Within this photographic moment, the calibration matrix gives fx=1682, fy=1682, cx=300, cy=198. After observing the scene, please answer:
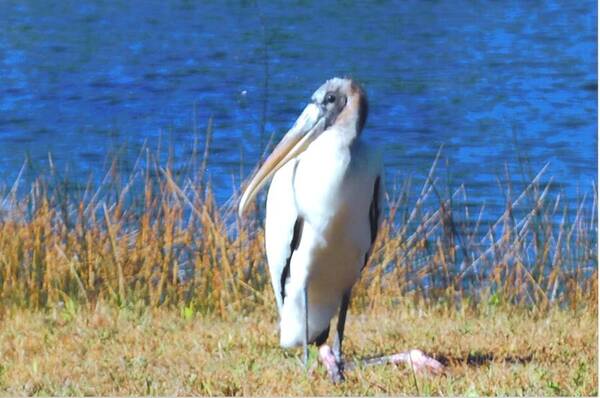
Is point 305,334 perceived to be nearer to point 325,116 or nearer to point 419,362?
point 419,362

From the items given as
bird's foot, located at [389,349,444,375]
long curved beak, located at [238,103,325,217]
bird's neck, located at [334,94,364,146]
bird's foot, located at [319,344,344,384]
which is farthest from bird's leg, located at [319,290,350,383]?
bird's neck, located at [334,94,364,146]

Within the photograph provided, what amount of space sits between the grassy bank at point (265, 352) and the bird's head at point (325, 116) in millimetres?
668

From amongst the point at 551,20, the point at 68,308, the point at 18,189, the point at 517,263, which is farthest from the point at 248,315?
the point at 551,20

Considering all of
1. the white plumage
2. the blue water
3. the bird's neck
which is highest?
the bird's neck

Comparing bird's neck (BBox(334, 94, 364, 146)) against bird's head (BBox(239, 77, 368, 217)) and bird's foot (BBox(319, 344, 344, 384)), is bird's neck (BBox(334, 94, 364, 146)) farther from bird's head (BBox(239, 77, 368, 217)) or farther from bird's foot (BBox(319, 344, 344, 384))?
bird's foot (BBox(319, 344, 344, 384))

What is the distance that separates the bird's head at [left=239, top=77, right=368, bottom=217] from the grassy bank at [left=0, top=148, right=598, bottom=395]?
830 mm

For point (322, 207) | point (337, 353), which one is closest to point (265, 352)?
point (337, 353)

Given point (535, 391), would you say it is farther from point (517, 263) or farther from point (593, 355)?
point (517, 263)

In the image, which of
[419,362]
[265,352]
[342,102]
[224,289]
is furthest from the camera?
[224,289]

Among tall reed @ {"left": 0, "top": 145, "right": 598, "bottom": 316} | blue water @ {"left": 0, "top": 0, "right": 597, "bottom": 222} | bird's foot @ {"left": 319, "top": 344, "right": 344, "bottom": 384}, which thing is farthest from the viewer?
blue water @ {"left": 0, "top": 0, "right": 597, "bottom": 222}

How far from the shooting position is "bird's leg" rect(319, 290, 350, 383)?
6543mm

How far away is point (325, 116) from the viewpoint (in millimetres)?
6777

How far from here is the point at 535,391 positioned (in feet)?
20.5

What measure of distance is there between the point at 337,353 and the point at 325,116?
3.15 feet
